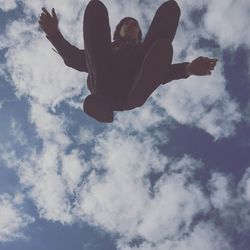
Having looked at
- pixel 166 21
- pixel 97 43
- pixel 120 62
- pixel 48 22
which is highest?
pixel 166 21

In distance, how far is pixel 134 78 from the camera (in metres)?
5.64

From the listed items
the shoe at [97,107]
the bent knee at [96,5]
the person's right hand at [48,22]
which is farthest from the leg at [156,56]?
the person's right hand at [48,22]

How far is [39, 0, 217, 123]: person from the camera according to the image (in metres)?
5.22

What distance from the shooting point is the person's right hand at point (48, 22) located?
543 cm

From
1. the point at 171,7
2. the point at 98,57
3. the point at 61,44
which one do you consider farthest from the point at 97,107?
the point at 171,7

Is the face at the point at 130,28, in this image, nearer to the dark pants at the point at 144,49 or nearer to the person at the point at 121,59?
the person at the point at 121,59

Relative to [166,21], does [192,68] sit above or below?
below

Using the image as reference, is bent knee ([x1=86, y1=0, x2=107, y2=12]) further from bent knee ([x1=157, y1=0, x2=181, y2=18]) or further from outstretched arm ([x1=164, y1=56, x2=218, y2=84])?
outstretched arm ([x1=164, y1=56, x2=218, y2=84])

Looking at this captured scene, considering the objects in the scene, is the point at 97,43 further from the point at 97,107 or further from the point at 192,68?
the point at 192,68

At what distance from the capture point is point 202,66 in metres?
5.46

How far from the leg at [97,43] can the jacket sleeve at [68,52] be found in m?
0.31

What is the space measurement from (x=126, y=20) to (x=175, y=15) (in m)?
0.69

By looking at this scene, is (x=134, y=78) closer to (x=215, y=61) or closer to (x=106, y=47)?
(x=106, y=47)

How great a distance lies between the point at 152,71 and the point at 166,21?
2.34 ft
